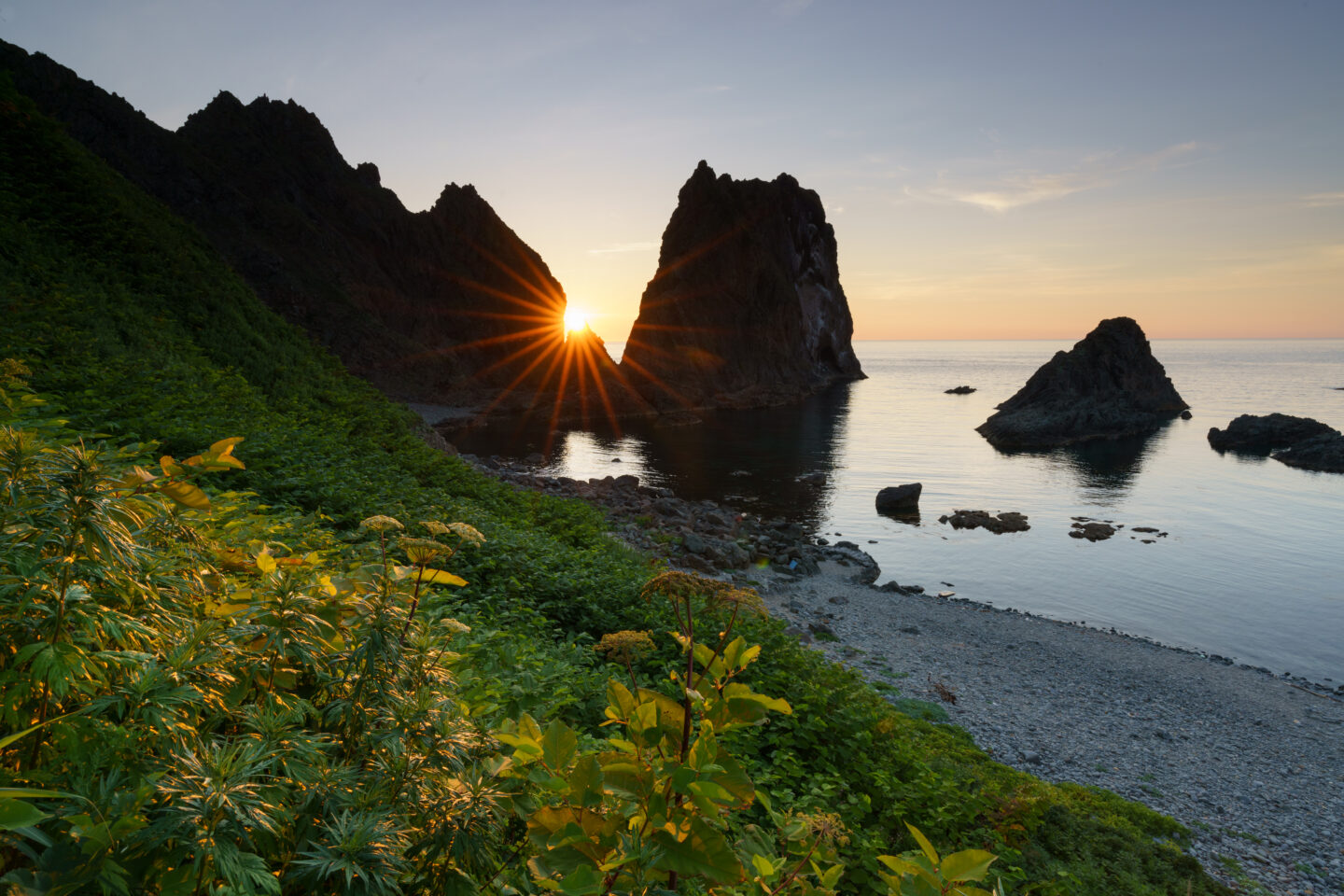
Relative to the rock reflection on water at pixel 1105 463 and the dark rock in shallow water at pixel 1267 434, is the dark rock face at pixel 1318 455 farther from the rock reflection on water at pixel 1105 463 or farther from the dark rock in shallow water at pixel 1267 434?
the rock reflection on water at pixel 1105 463

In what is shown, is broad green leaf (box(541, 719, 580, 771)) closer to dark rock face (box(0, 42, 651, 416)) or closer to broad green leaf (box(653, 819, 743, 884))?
broad green leaf (box(653, 819, 743, 884))

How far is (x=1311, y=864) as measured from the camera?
11094 mm

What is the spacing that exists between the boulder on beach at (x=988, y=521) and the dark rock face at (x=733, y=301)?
68.2 m

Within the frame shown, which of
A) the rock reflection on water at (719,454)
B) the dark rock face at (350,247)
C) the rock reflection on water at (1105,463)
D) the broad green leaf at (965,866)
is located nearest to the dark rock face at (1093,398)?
the rock reflection on water at (1105,463)

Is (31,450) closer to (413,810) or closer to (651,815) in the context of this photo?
(413,810)

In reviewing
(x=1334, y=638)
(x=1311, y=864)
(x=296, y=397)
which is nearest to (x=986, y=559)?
(x=1334, y=638)

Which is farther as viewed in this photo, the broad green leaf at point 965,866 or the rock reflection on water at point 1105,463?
the rock reflection on water at point 1105,463

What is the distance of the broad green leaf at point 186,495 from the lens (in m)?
2.30

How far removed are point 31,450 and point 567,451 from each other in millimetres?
61934

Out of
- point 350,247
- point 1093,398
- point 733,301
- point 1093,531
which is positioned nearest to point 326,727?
point 1093,531

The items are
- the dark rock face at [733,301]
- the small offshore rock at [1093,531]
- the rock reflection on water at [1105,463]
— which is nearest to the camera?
the small offshore rock at [1093,531]

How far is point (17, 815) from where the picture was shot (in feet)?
3.30

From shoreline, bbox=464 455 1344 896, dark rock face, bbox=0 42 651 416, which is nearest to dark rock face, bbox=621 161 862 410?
dark rock face, bbox=0 42 651 416

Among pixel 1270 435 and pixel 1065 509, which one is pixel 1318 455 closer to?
pixel 1270 435
